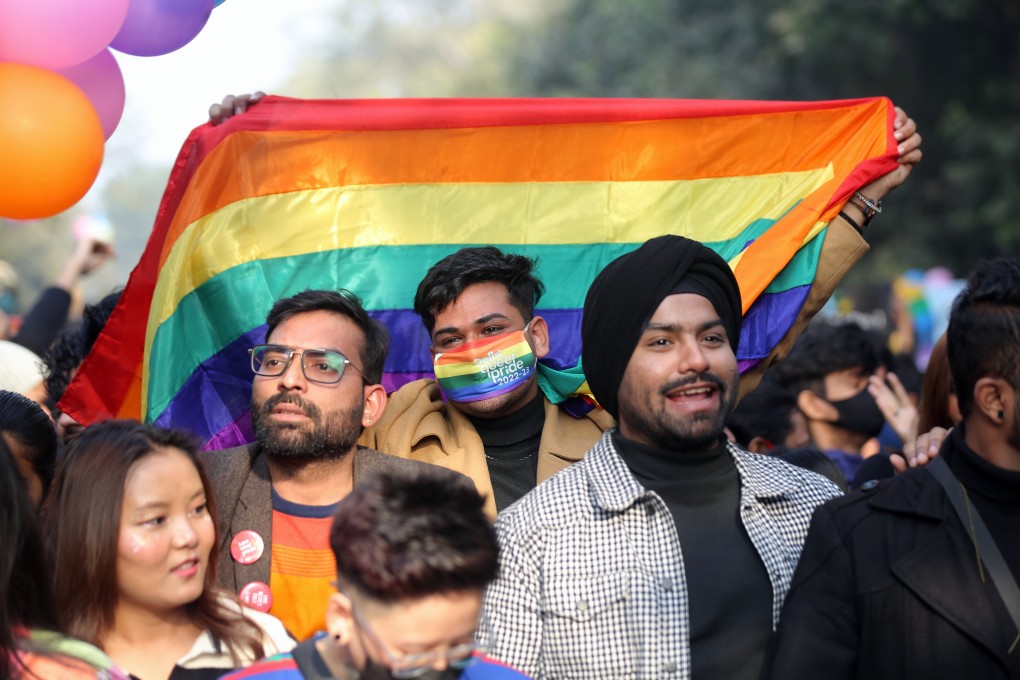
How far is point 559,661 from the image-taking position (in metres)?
3.20

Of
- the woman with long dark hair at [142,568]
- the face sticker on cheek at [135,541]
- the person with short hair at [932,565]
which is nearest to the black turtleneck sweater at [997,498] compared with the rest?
the person with short hair at [932,565]

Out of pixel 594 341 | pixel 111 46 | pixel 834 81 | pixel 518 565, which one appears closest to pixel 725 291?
pixel 594 341

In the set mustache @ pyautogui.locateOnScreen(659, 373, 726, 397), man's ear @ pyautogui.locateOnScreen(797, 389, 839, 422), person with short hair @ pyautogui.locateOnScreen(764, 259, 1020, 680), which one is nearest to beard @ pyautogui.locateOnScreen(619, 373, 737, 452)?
mustache @ pyautogui.locateOnScreen(659, 373, 726, 397)

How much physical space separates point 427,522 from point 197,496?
1.15 metres

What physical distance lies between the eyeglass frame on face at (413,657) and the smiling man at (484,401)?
168cm

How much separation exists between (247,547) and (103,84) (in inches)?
78.1

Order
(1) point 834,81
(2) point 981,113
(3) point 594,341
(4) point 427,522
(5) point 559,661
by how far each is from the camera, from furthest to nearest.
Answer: (1) point 834,81, (2) point 981,113, (3) point 594,341, (5) point 559,661, (4) point 427,522

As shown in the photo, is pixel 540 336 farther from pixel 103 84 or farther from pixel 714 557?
pixel 103 84

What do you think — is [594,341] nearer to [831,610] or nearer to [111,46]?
[831,610]

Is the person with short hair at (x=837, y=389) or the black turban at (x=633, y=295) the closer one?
the black turban at (x=633, y=295)

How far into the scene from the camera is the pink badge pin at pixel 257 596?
3643mm

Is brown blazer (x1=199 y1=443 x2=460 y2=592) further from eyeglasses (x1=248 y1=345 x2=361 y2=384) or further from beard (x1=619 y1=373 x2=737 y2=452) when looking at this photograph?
beard (x1=619 y1=373 x2=737 y2=452)

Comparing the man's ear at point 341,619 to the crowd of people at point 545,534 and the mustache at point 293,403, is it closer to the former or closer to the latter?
the crowd of people at point 545,534

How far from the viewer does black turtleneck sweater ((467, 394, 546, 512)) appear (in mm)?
4297
